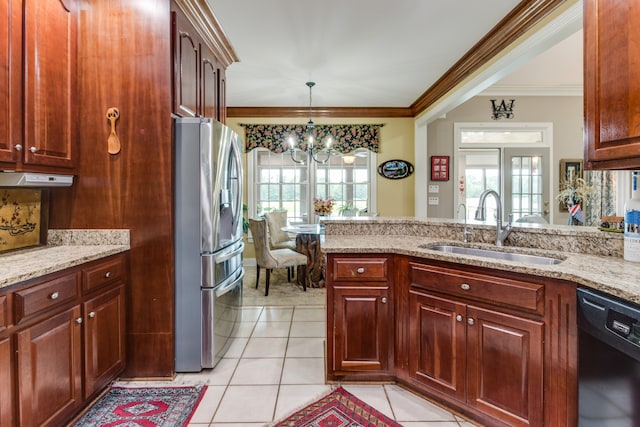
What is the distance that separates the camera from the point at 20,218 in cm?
194

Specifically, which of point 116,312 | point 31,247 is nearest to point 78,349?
point 116,312

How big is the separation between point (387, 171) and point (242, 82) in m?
2.70

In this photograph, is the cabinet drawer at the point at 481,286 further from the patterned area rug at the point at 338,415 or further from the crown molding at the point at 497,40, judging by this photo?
Answer: the crown molding at the point at 497,40

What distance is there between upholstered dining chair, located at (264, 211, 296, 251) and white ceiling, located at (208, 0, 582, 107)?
1.78m

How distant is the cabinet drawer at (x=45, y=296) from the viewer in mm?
1366

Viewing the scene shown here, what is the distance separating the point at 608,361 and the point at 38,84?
2.92 metres

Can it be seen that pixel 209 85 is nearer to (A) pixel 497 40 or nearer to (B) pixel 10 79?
(B) pixel 10 79

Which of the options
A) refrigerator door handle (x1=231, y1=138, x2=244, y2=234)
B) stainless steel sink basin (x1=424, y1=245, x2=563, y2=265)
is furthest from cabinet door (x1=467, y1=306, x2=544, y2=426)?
refrigerator door handle (x1=231, y1=138, x2=244, y2=234)

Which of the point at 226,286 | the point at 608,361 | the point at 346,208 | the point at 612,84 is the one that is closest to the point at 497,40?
the point at 612,84

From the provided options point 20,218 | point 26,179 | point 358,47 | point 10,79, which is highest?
point 358,47

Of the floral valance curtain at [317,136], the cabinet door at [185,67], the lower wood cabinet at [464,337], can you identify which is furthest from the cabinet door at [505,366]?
the floral valance curtain at [317,136]

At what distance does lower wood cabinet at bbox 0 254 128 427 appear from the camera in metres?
1.35

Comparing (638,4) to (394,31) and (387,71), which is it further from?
(387,71)

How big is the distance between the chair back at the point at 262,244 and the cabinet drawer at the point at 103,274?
6.06ft
